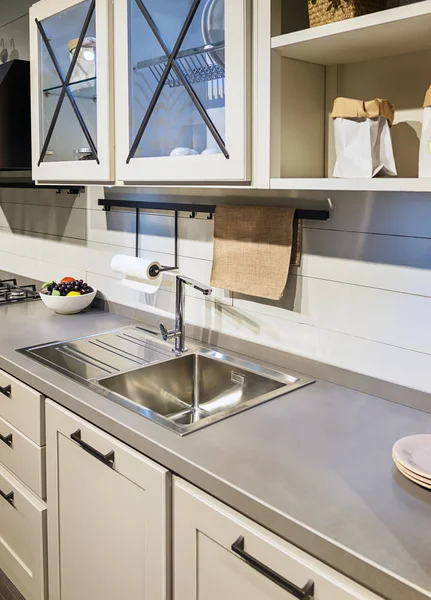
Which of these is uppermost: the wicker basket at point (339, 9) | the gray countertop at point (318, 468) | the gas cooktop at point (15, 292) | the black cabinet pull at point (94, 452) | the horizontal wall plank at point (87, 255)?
the wicker basket at point (339, 9)

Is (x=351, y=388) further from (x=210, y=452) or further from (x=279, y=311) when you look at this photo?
(x=210, y=452)

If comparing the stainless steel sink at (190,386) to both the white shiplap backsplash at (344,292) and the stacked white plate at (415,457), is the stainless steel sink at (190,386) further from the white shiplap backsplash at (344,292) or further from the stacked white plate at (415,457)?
the stacked white plate at (415,457)

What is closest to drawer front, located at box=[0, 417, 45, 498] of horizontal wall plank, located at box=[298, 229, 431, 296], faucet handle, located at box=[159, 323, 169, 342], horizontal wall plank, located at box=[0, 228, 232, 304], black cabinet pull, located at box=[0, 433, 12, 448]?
black cabinet pull, located at box=[0, 433, 12, 448]

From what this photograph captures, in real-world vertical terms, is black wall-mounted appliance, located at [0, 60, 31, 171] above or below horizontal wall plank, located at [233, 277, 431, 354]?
above

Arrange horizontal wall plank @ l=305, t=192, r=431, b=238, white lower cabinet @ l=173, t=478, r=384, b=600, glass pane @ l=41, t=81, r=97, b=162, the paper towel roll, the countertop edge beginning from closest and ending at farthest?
the countertop edge < white lower cabinet @ l=173, t=478, r=384, b=600 < horizontal wall plank @ l=305, t=192, r=431, b=238 < glass pane @ l=41, t=81, r=97, b=162 < the paper towel roll

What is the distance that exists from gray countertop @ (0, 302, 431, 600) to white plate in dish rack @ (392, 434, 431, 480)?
0.03 m

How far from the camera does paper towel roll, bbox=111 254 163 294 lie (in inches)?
80.5

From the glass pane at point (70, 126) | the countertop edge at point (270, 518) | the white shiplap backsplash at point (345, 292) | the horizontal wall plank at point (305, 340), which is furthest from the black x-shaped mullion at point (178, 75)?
the countertop edge at point (270, 518)

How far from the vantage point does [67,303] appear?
2436mm

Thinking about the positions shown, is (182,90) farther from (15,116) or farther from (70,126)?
(15,116)

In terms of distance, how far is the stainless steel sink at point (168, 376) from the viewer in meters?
1.75

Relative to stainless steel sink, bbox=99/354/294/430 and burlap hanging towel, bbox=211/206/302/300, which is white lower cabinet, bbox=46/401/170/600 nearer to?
stainless steel sink, bbox=99/354/294/430

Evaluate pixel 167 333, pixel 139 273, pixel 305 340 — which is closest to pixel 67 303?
pixel 139 273

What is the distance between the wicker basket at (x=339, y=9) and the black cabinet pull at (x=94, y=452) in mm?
1093
